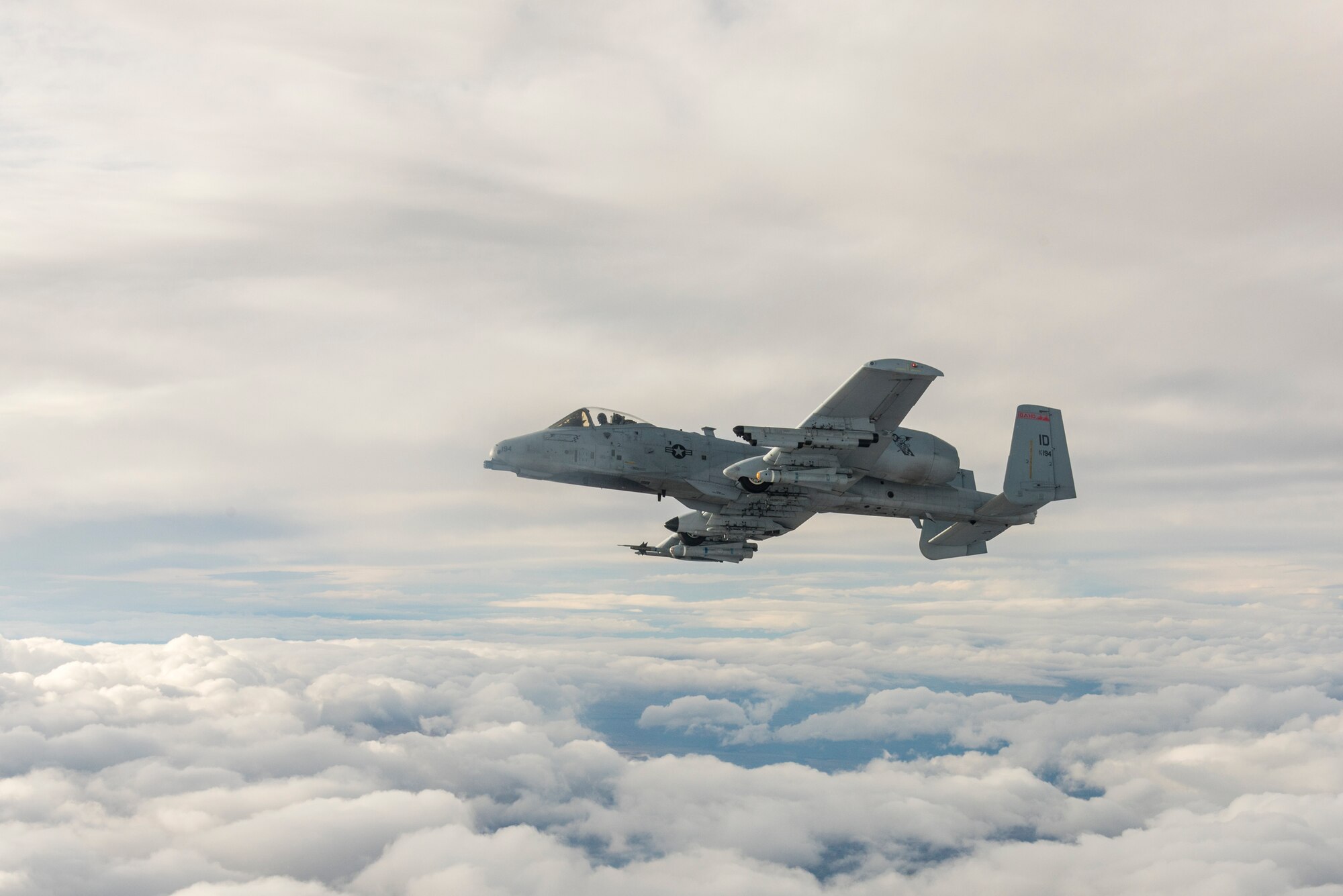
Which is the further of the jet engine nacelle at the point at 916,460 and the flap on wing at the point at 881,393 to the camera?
the jet engine nacelle at the point at 916,460

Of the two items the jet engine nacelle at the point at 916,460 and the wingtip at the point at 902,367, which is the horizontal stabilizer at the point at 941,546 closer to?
the jet engine nacelle at the point at 916,460

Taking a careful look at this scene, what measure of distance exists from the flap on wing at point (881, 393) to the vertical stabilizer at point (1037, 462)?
12.6 metres

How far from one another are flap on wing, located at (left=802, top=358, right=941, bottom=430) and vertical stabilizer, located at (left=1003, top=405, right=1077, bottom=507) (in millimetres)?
12564

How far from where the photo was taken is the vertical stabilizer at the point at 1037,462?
5109 cm

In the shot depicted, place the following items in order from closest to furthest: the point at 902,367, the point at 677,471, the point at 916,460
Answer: the point at 902,367, the point at 916,460, the point at 677,471

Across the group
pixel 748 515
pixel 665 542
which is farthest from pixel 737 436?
pixel 665 542

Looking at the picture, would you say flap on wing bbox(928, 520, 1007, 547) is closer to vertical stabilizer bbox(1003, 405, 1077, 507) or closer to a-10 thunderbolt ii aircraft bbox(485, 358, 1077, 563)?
a-10 thunderbolt ii aircraft bbox(485, 358, 1077, 563)

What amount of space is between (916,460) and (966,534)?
1066cm

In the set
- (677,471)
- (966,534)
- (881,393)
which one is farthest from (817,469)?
(966,534)

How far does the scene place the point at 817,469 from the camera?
4397cm

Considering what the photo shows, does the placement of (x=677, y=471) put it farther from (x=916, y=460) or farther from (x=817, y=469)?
(x=916, y=460)

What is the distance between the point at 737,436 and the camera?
39.6 metres

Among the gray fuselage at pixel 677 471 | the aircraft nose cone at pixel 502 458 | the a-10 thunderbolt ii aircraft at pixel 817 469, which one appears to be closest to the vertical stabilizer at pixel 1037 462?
the a-10 thunderbolt ii aircraft at pixel 817 469

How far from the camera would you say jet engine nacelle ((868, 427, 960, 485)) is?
46.8 meters
